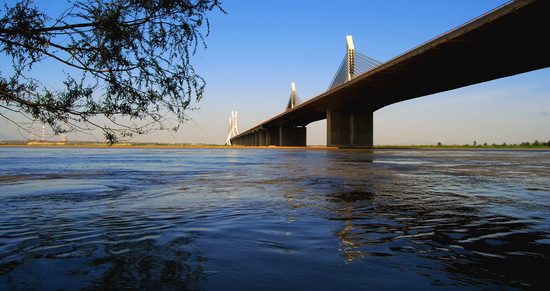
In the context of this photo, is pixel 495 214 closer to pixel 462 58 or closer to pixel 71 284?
pixel 71 284

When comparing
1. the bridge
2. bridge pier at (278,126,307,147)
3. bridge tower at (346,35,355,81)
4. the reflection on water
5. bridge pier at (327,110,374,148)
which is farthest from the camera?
bridge pier at (278,126,307,147)

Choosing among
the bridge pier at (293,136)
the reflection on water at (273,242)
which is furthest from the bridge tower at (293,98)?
the reflection on water at (273,242)

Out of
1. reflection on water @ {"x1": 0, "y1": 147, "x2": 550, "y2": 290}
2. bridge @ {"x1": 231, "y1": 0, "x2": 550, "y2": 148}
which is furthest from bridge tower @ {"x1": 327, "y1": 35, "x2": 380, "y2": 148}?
reflection on water @ {"x1": 0, "y1": 147, "x2": 550, "y2": 290}

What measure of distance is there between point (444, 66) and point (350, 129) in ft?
119

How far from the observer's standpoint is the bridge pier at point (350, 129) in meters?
77.9

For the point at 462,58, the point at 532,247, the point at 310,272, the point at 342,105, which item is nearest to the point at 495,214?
the point at 532,247

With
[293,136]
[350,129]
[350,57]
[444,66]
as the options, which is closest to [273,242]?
[444,66]

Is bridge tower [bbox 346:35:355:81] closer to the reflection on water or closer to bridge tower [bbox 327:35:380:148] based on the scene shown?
bridge tower [bbox 327:35:380:148]

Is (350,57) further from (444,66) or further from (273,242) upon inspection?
(273,242)

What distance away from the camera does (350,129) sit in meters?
79.2

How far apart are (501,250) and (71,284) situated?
4.14 metres

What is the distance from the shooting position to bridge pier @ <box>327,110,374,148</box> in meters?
77.9

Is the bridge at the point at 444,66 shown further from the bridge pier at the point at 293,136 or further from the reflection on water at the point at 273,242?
the bridge pier at the point at 293,136

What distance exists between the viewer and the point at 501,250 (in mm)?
4043
